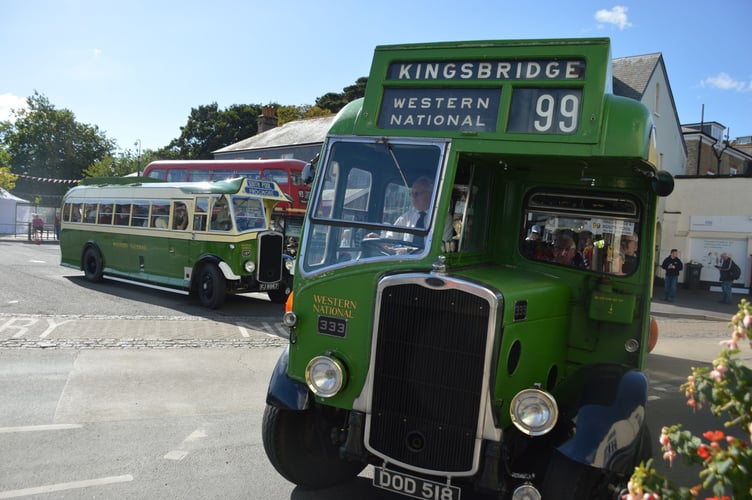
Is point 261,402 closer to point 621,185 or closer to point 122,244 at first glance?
point 621,185

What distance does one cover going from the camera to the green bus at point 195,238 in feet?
42.7

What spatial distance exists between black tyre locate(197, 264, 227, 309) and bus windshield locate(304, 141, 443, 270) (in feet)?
28.9

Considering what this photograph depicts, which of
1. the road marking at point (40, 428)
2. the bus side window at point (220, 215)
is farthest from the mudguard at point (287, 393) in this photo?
the bus side window at point (220, 215)

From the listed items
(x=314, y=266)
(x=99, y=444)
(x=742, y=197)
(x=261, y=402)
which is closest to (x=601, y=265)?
(x=314, y=266)

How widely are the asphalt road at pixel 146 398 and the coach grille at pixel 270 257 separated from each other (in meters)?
0.83

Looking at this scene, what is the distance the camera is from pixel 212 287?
12.9 m

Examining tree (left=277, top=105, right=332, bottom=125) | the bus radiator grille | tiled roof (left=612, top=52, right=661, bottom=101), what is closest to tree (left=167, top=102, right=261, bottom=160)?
tree (left=277, top=105, right=332, bottom=125)

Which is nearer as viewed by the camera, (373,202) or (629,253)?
(373,202)

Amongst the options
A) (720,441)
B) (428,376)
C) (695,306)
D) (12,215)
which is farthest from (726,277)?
(12,215)

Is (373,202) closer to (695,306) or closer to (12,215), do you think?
(695,306)

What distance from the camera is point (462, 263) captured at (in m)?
4.34

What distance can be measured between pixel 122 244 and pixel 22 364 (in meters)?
7.89

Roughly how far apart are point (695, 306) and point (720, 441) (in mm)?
19167

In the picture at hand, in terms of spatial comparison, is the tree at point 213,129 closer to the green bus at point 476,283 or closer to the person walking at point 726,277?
the person walking at point 726,277
